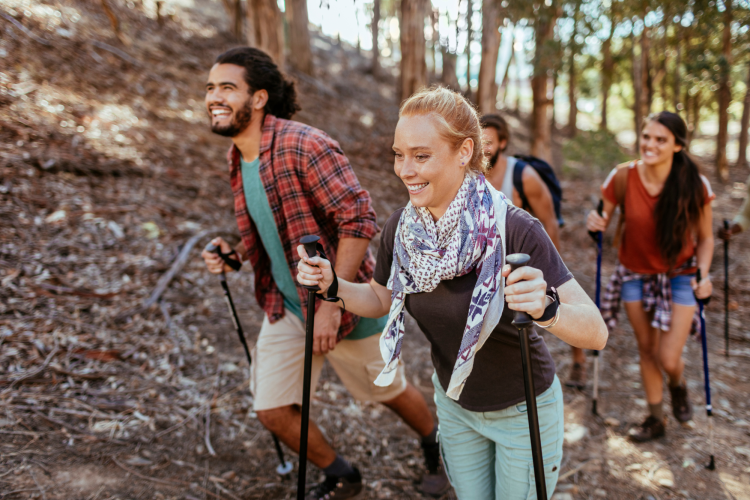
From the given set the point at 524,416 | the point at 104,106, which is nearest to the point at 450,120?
the point at 524,416

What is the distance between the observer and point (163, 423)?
3.66 meters

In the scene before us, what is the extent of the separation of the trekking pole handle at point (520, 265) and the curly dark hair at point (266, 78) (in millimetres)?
2057

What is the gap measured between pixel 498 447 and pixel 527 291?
0.90m

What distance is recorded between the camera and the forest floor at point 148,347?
3377 mm

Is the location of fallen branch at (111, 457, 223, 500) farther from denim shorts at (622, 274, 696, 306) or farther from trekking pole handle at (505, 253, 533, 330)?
denim shorts at (622, 274, 696, 306)

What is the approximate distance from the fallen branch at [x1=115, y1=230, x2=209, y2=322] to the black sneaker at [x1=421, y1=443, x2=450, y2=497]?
289 cm

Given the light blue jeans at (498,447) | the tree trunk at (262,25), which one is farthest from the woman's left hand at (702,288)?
the tree trunk at (262,25)

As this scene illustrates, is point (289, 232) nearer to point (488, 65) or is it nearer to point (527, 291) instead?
point (527, 291)

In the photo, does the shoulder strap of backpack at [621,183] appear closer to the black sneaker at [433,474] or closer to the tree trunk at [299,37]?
the black sneaker at [433,474]

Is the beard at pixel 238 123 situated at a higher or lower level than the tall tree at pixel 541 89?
lower

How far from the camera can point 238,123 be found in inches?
115

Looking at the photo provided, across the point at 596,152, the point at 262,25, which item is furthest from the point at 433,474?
the point at 596,152

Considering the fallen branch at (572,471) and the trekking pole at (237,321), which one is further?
the fallen branch at (572,471)

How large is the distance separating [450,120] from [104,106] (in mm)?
7093
